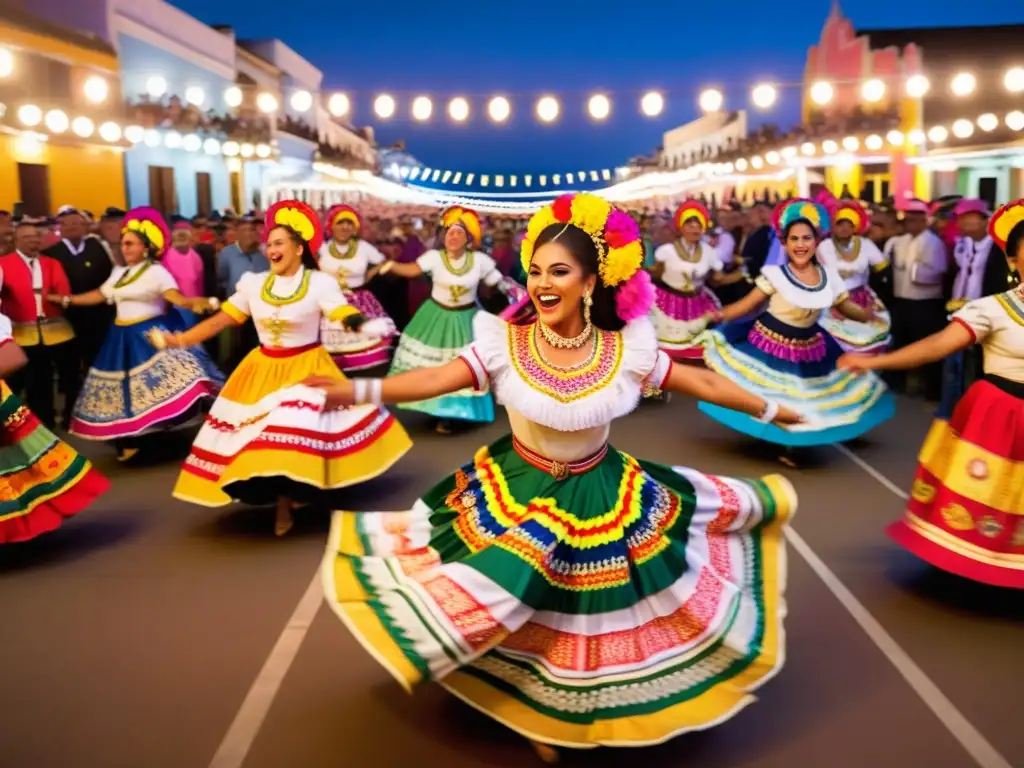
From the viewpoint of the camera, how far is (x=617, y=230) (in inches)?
173

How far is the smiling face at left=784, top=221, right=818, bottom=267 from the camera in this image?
28.2 ft

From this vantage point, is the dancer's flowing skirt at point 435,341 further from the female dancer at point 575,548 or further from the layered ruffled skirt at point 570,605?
the layered ruffled skirt at point 570,605

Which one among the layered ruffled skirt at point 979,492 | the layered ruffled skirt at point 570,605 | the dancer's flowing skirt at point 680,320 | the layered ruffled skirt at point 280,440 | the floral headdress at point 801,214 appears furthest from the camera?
the dancer's flowing skirt at point 680,320

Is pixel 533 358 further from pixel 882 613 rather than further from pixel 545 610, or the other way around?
pixel 882 613

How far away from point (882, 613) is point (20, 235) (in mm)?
7411

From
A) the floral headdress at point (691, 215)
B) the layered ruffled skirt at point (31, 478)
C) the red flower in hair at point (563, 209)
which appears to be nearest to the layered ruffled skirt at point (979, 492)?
the red flower in hair at point (563, 209)

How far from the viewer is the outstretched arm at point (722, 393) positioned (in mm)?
4453

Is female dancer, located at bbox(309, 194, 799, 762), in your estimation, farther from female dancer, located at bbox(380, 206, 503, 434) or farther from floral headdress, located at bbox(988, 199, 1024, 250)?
female dancer, located at bbox(380, 206, 503, 434)

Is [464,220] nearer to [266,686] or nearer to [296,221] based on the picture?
[296,221]

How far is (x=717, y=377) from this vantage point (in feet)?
14.7

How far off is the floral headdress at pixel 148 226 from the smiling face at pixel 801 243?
4.79 metres

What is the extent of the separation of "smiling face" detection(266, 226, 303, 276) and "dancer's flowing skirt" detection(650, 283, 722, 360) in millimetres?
5426

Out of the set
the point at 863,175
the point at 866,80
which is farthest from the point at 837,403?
the point at 863,175

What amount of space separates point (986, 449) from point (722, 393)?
6.11 feet
